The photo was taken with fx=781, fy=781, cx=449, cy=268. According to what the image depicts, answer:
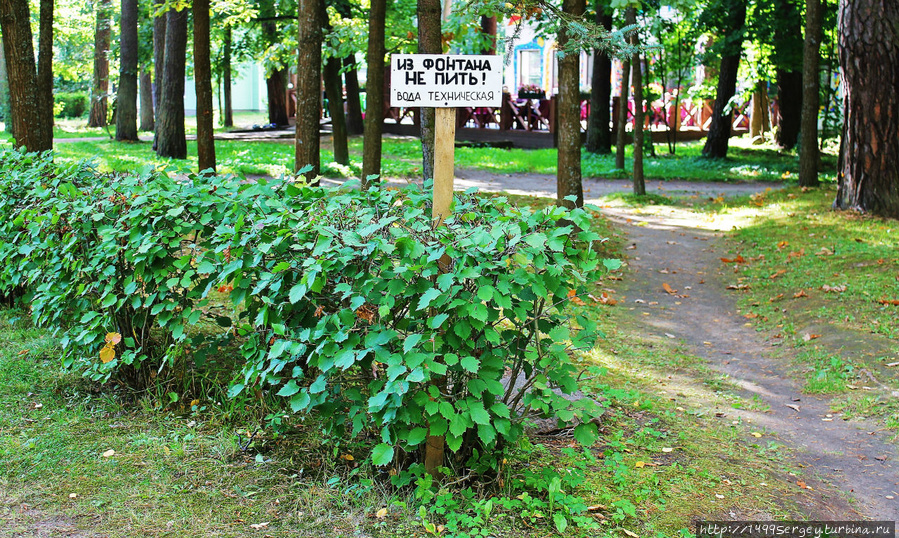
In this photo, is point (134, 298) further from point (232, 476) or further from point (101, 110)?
point (101, 110)

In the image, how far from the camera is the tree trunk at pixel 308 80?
29.5 ft

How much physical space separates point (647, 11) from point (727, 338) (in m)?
13.0

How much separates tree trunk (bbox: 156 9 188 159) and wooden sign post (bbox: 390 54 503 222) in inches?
540

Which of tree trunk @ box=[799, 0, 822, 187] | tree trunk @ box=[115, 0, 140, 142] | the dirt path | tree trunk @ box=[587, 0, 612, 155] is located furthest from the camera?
tree trunk @ box=[587, 0, 612, 155]

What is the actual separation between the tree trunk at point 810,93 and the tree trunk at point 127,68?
16.4 metres

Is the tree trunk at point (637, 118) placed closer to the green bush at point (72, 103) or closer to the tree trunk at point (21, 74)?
the tree trunk at point (21, 74)

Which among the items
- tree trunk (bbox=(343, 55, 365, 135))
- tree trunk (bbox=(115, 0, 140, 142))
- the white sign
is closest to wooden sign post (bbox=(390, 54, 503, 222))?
the white sign

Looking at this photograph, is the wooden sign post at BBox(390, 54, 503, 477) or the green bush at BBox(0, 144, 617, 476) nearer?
the green bush at BBox(0, 144, 617, 476)

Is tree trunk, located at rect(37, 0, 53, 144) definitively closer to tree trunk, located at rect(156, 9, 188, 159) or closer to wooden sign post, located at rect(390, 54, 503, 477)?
A: wooden sign post, located at rect(390, 54, 503, 477)

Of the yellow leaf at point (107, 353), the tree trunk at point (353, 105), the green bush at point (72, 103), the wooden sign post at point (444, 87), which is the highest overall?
the green bush at point (72, 103)

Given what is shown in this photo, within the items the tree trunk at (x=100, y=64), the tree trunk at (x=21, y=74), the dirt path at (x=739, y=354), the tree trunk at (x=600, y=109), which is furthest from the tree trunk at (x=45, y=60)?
the tree trunk at (x=100, y=64)

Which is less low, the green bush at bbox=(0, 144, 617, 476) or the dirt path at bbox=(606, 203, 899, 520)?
the green bush at bbox=(0, 144, 617, 476)

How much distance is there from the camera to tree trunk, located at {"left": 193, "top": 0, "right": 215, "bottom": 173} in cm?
863

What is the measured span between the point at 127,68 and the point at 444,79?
19455 millimetres
